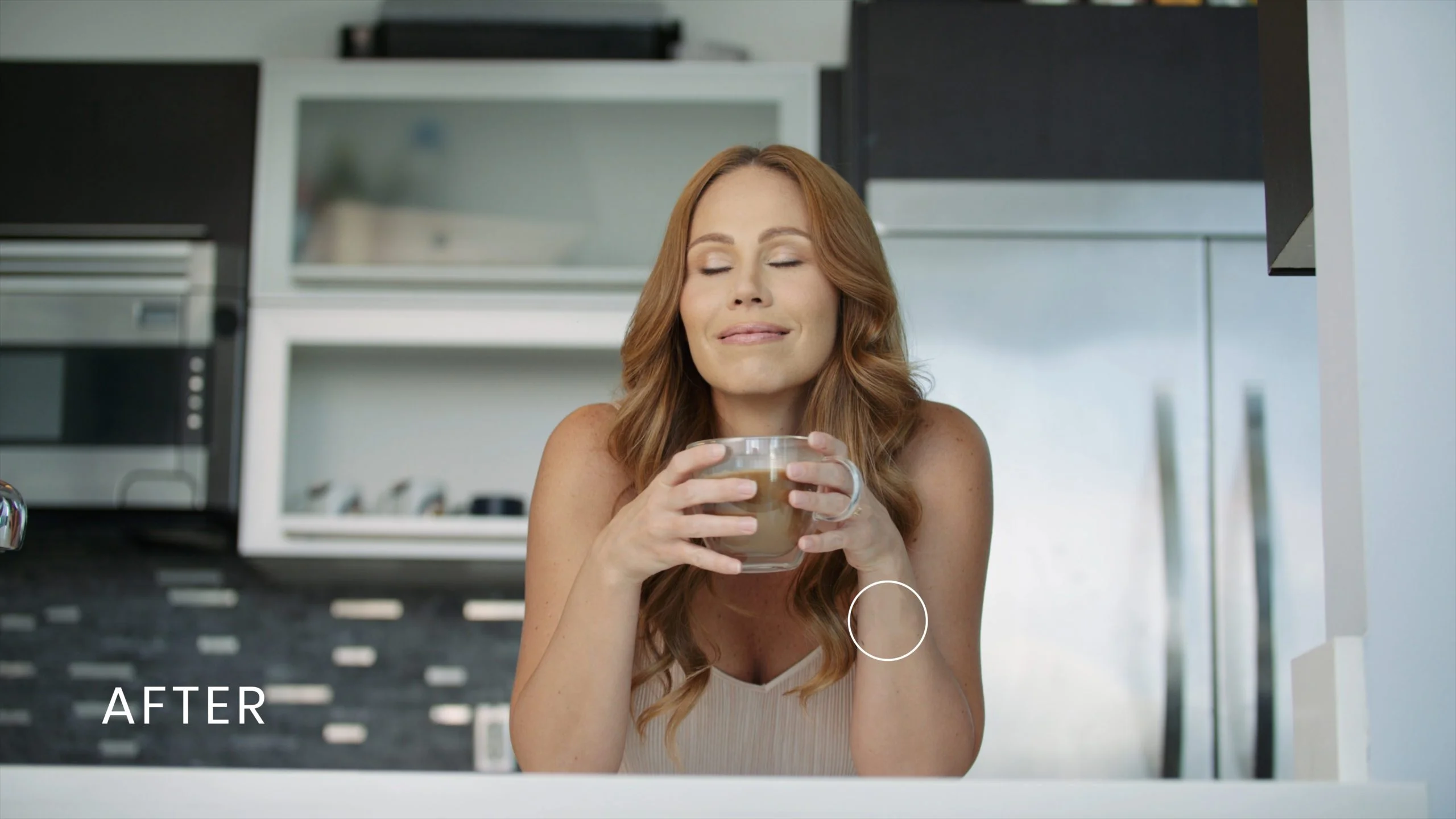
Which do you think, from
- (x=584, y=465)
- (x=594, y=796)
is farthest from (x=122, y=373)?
(x=594, y=796)

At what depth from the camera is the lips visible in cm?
129

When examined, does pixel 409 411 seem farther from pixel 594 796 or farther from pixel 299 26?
pixel 594 796

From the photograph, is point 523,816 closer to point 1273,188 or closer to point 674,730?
point 1273,188

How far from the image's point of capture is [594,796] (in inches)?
24.5

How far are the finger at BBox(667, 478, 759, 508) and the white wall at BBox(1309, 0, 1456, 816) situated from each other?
38 centimetres

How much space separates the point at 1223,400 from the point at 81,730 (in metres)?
2.40

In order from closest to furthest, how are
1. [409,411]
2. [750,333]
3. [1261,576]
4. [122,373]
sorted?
[750,333], [1261,576], [122,373], [409,411]

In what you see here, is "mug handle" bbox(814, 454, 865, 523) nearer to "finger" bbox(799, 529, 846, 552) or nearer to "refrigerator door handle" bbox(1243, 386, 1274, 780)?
"finger" bbox(799, 529, 846, 552)

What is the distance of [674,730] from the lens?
1413 mm

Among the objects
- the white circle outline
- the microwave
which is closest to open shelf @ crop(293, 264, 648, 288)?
the microwave

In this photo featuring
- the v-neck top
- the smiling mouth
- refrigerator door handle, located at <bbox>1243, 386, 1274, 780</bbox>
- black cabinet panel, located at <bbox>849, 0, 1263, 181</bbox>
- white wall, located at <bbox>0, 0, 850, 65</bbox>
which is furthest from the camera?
white wall, located at <bbox>0, 0, 850, 65</bbox>

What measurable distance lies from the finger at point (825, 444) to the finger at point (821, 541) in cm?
7

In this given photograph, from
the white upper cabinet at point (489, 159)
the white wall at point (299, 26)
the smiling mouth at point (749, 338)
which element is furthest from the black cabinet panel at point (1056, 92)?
the smiling mouth at point (749, 338)

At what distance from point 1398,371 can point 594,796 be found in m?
0.47
